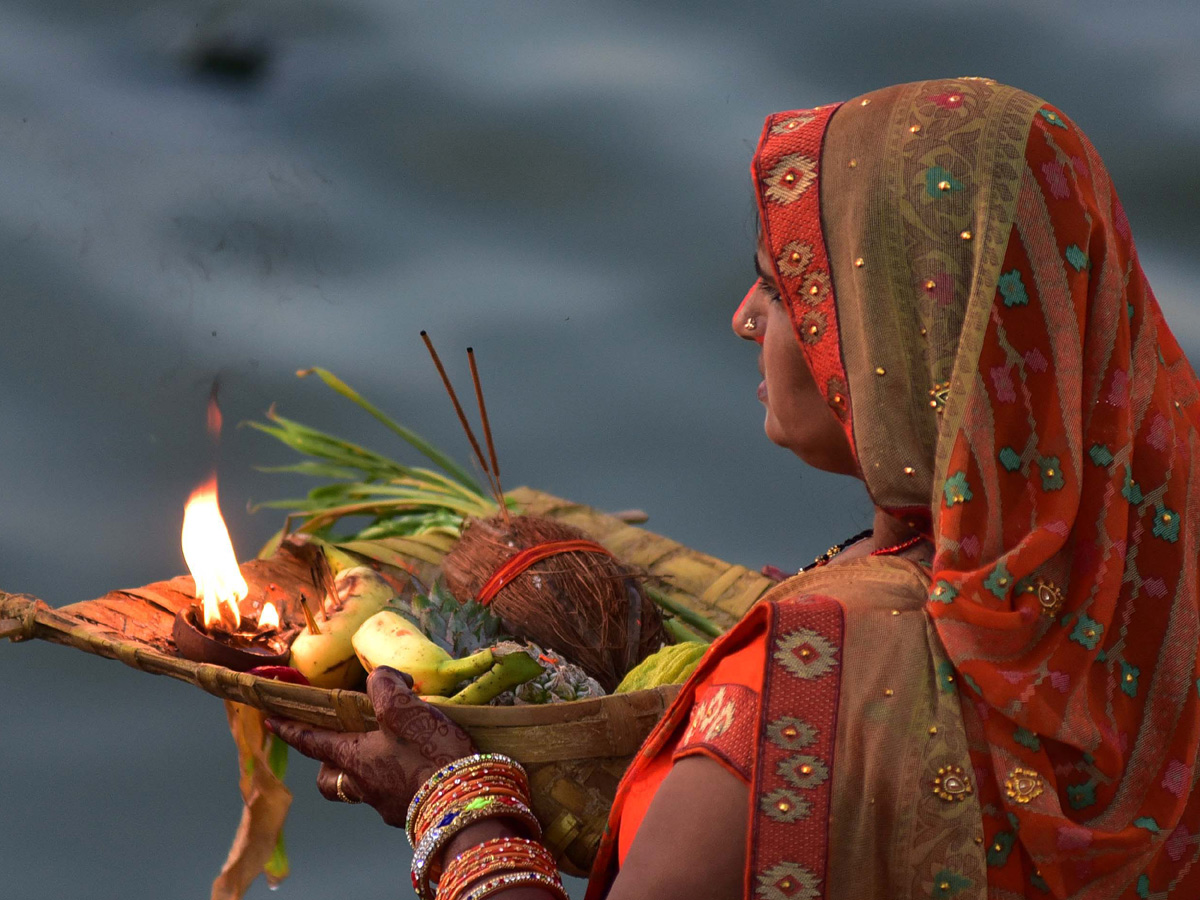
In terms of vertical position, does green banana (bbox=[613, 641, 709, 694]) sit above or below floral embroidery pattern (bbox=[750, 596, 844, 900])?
below

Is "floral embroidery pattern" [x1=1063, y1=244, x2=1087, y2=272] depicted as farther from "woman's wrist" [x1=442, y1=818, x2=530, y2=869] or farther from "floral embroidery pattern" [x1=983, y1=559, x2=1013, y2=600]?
"woman's wrist" [x1=442, y1=818, x2=530, y2=869]

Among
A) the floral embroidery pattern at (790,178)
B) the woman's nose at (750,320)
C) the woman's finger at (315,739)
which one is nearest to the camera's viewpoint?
the floral embroidery pattern at (790,178)

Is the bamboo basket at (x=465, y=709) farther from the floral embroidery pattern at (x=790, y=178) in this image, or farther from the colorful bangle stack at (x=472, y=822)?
the floral embroidery pattern at (x=790, y=178)

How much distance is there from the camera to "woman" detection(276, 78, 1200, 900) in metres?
1.20

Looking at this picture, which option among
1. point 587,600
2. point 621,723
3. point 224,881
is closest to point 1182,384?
point 621,723

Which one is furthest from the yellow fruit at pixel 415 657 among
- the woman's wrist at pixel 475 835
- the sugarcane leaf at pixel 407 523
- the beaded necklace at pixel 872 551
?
the sugarcane leaf at pixel 407 523

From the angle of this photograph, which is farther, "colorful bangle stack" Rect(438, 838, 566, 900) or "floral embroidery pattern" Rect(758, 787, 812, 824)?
"colorful bangle stack" Rect(438, 838, 566, 900)

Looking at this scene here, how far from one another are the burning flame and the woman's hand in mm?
513

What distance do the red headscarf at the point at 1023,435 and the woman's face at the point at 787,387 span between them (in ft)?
0.18

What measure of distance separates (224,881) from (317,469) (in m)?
1.12

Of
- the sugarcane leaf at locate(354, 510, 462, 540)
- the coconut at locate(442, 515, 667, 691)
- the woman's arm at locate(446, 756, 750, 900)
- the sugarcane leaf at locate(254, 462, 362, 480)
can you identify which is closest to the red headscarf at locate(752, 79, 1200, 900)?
the woman's arm at locate(446, 756, 750, 900)

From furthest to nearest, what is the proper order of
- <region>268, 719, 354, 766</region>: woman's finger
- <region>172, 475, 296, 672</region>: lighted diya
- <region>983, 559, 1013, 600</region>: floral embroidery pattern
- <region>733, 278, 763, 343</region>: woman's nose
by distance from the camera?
<region>172, 475, 296, 672</region>: lighted diya
<region>268, 719, 354, 766</region>: woman's finger
<region>733, 278, 763, 343</region>: woman's nose
<region>983, 559, 1013, 600</region>: floral embroidery pattern

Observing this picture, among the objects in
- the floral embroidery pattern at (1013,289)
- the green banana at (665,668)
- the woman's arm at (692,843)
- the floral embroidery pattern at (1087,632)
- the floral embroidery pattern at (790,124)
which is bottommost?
the green banana at (665,668)

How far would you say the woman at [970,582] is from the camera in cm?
120
